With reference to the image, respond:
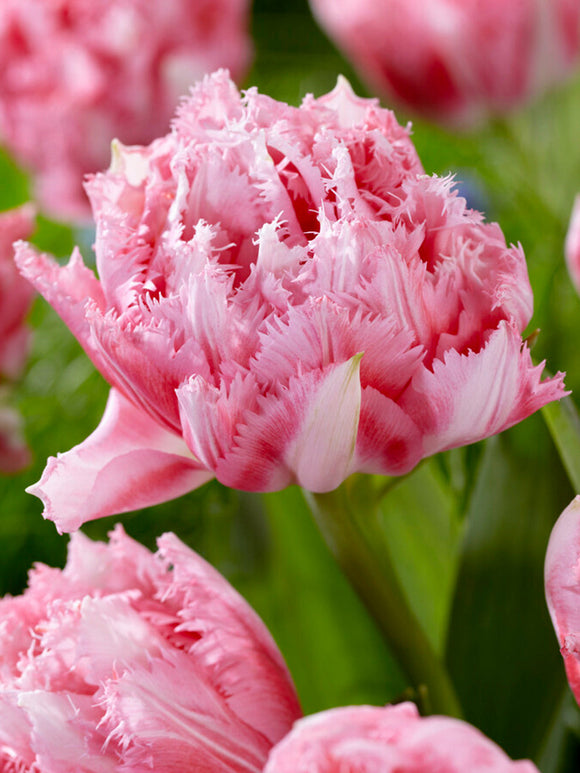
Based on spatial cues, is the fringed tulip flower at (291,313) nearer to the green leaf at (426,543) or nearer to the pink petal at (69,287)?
the pink petal at (69,287)

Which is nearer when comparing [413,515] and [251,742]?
[251,742]

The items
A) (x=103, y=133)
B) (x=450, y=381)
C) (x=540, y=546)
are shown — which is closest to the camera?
(x=450, y=381)

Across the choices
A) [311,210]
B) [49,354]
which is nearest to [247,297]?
[311,210]

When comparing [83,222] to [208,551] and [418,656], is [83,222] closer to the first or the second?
[208,551]

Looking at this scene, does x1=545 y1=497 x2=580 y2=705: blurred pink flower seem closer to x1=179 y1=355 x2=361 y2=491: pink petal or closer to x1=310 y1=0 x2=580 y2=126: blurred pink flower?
x1=179 y1=355 x2=361 y2=491: pink petal

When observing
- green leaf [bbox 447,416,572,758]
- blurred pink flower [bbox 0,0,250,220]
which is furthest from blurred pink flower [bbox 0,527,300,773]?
blurred pink flower [bbox 0,0,250,220]

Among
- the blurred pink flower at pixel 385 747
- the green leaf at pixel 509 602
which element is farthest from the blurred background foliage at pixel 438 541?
the blurred pink flower at pixel 385 747
